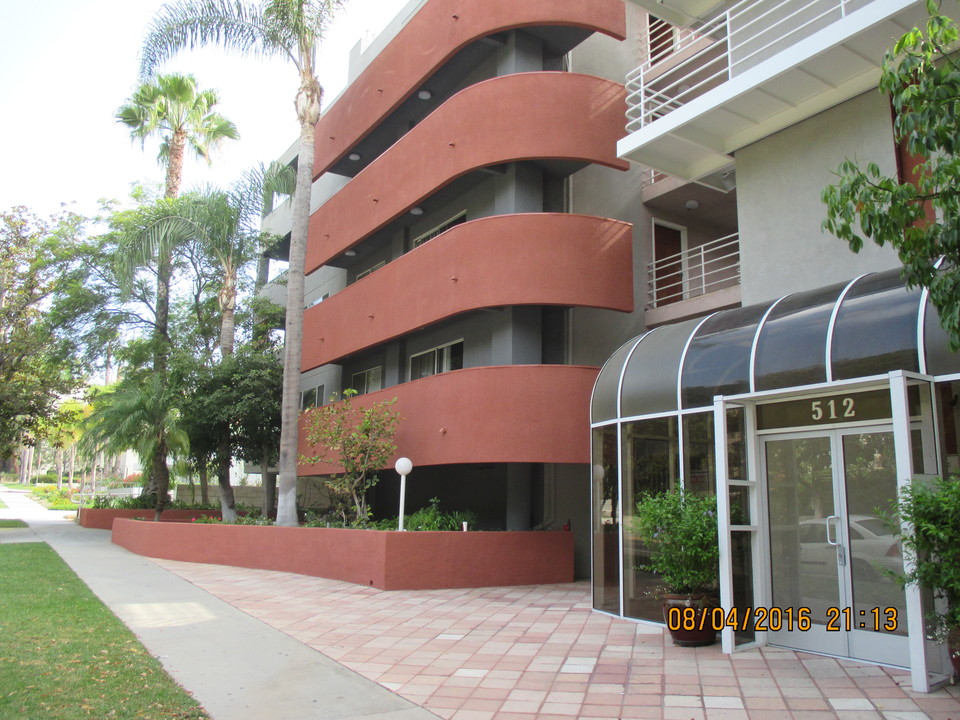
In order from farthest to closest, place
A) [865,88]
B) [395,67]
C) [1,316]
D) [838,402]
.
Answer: [1,316] < [395,67] < [865,88] < [838,402]

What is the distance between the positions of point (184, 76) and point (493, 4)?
16939 mm

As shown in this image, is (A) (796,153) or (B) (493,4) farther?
(B) (493,4)

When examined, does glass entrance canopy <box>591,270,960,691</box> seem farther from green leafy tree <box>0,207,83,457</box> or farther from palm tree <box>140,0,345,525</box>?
green leafy tree <box>0,207,83,457</box>

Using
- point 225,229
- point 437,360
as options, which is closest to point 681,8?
point 437,360

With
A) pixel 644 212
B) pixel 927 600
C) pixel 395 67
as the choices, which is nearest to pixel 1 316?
pixel 395 67

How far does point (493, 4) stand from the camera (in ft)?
50.2

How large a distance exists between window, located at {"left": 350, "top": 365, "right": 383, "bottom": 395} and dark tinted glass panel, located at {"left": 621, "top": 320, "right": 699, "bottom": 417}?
10.6 metres

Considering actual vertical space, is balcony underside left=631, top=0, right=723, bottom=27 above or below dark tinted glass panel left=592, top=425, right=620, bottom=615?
above

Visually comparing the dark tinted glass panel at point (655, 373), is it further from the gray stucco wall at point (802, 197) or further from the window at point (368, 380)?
the window at point (368, 380)

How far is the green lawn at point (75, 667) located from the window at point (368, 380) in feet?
32.3

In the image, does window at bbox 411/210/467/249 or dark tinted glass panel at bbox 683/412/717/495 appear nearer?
dark tinted glass panel at bbox 683/412/717/495

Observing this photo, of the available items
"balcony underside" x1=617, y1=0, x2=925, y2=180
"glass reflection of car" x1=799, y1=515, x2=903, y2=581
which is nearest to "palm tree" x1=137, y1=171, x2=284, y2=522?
"balcony underside" x1=617, y1=0, x2=925, y2=180

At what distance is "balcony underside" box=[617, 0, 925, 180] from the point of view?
31.2 feet

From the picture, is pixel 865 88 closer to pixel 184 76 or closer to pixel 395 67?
pixel 395 67
